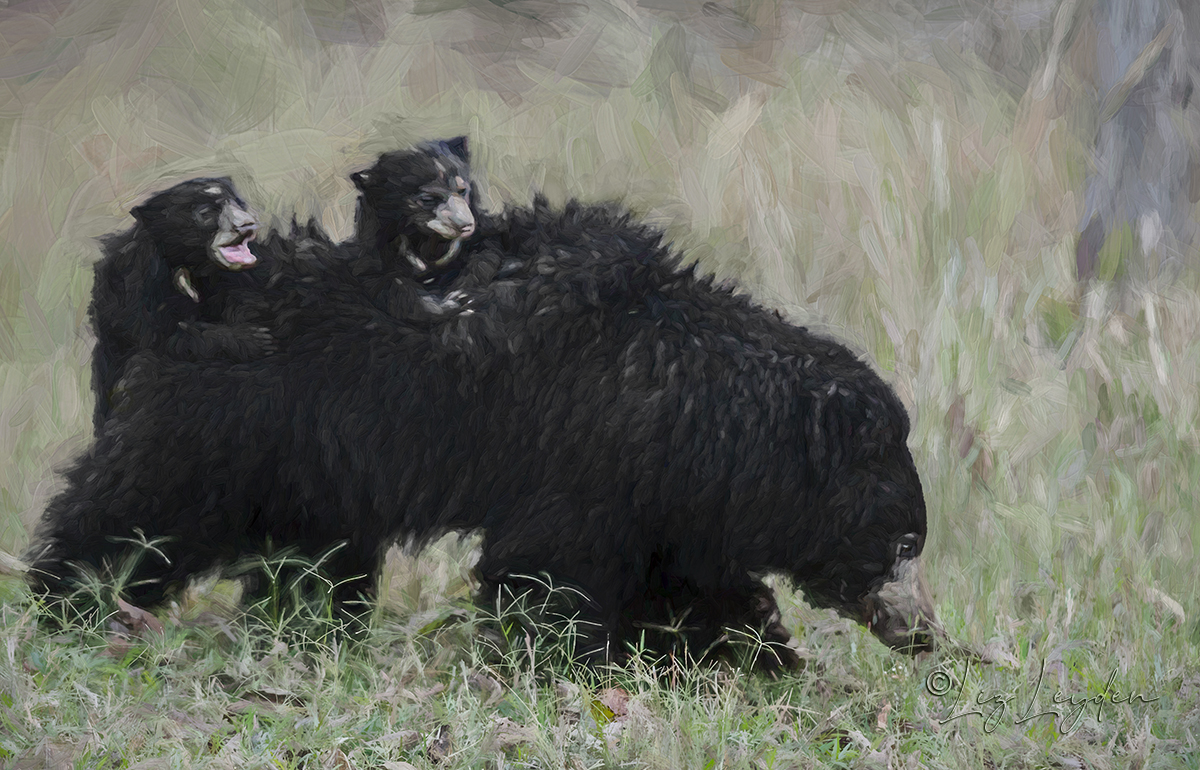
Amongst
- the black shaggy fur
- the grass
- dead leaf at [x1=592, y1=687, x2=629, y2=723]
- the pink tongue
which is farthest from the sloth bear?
dead leaf at [x1=592, y1=687, x2=629, y2=723]

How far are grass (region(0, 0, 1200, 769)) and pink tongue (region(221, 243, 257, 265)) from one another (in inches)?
41.7

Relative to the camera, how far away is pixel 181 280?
3064mm

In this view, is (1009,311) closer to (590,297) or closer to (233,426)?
(590,297)

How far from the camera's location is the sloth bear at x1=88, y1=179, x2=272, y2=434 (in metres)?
3.01

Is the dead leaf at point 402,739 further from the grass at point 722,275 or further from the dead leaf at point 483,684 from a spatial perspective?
the dead leaf at point 483,684

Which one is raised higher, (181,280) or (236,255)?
(236,255)

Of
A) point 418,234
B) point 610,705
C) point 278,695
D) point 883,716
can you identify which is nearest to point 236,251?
point 418,234

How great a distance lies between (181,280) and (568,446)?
3.90ft

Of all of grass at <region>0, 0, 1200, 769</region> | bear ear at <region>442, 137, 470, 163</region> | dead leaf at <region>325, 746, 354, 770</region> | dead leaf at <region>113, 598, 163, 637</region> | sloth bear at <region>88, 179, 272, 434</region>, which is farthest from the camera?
bear ear at <region>442, 137, 470, 163</region>

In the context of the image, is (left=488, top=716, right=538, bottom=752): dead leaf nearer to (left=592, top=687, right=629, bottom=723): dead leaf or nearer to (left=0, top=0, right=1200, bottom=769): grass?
(left=0, top=0, right=1200, bottom=769): grass

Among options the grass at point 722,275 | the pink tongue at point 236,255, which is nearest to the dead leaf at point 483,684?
the grass at point 722,275

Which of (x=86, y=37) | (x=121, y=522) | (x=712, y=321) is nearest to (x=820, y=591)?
(x=712, y=321)

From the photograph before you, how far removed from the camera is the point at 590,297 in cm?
300

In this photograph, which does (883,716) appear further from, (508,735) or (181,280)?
(181,280)
